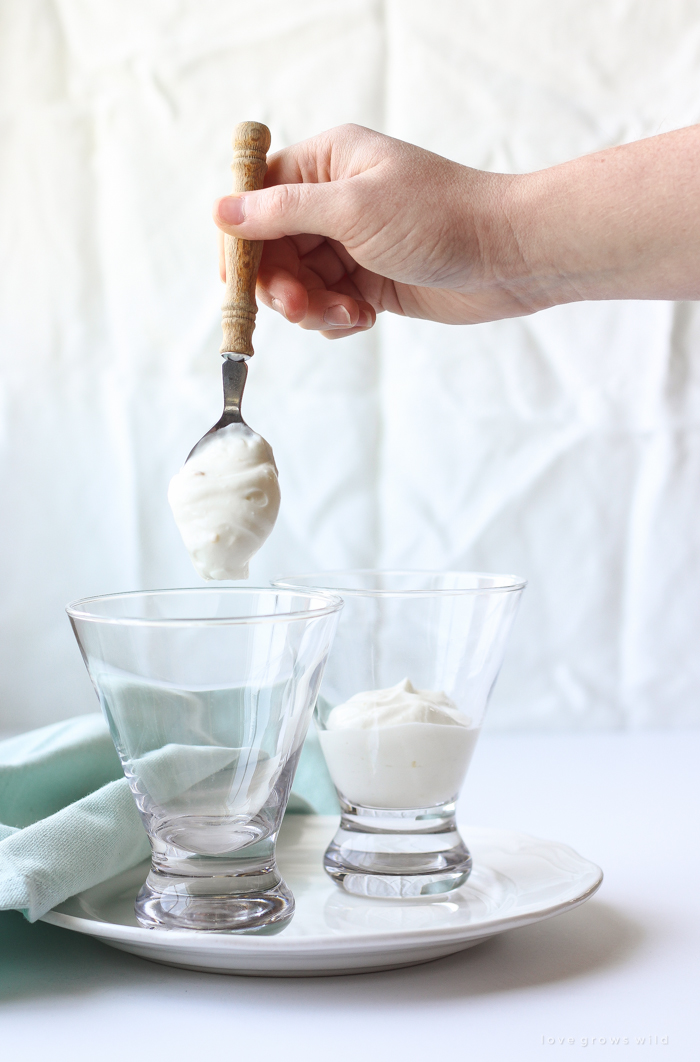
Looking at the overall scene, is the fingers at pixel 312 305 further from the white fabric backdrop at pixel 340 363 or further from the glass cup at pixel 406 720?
the white fabric backdrop at pixel 340 363

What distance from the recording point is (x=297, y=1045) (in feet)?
1.57

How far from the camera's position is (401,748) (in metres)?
0.67

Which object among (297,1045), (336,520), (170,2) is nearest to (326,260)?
(336,520)

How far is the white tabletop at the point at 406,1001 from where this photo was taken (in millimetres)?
477

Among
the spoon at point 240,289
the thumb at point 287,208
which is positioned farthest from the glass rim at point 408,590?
the thumb at point 287,208

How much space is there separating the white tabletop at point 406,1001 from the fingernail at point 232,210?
46 centimetres

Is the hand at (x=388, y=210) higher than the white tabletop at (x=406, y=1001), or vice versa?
the hand at (x=388, y=210)

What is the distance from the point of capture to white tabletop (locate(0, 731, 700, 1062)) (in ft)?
1.56

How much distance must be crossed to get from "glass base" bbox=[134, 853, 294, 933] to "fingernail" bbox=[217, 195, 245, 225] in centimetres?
41

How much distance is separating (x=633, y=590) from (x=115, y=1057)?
1.00 metres

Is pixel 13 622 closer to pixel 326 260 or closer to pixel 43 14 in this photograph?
pixel 326 260

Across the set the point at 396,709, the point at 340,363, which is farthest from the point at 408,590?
the point at 340,363

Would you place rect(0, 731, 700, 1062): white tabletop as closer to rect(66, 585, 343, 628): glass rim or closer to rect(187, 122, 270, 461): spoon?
rect(66, 585, 343, 628): glass rim

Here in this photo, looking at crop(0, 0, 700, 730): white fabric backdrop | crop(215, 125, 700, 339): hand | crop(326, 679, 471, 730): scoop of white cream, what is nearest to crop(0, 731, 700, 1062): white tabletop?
crop(326, 679, 471, 730): scoop of white cream
